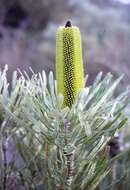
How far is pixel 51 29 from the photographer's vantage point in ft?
16.6

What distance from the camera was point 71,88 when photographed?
0.34 metres

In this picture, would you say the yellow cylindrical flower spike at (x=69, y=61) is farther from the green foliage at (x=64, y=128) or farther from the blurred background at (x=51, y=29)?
the blurred background at (x=51, y=29)

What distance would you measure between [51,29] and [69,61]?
190 inches

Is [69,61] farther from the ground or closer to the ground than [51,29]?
closer to the ground

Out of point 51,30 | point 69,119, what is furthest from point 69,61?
point 51,30

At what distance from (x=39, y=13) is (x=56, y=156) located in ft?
20.1

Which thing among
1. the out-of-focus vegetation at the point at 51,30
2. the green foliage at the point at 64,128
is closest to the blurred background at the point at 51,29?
the out-of-focus vegetation at the point at 51,30

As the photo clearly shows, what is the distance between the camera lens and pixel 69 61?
326 mm

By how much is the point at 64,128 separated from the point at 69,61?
59 millimetres

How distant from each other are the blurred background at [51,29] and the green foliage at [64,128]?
3070 millimetres

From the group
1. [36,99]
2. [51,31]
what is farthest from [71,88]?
[51,31]

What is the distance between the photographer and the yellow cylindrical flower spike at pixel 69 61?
12.8 inches

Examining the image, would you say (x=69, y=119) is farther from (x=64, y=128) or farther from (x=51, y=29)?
(x=51, y=29)

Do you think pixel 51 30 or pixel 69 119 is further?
pixel 51 30
